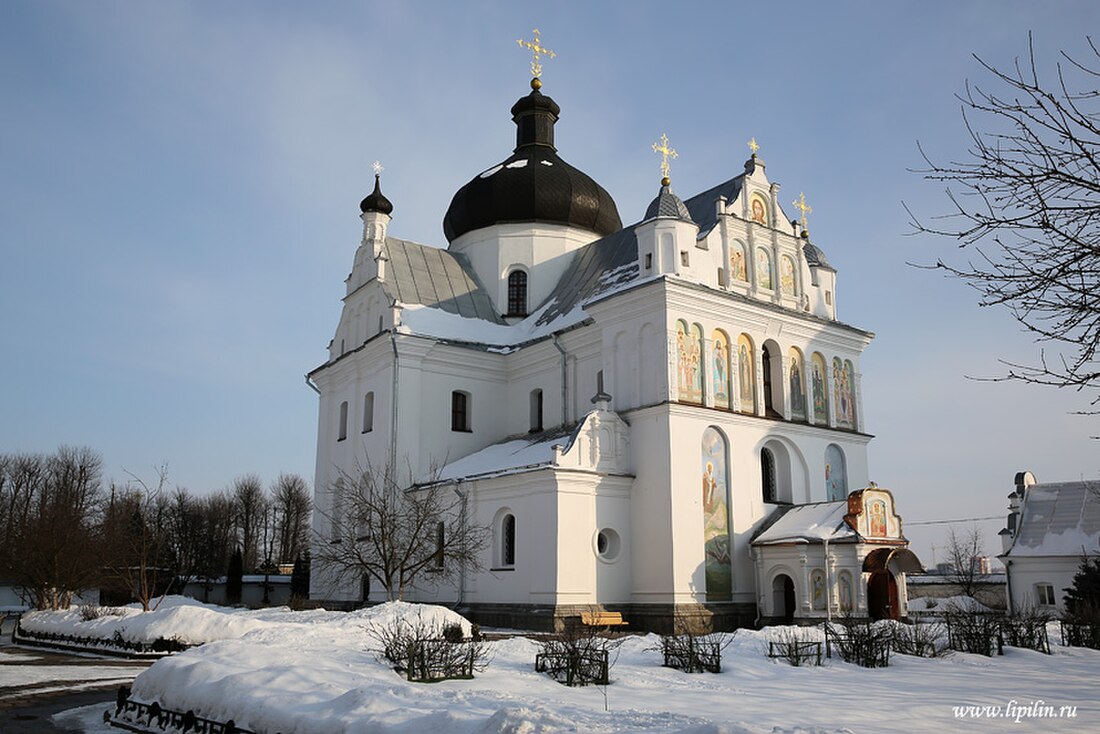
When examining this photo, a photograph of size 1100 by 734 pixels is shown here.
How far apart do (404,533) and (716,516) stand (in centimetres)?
973

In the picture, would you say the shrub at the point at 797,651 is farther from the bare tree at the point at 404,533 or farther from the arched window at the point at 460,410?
the arched window at the point at 460,410

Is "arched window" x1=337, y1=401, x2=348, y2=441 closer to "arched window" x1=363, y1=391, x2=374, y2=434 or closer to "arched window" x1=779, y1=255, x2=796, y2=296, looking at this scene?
"arched window" x1=363, y1=391, x2=374, y2=434

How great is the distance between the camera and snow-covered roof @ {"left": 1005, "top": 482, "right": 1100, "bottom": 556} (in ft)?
116

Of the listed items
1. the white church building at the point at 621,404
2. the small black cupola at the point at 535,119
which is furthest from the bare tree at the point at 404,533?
the small black cupola at the point at 535,119

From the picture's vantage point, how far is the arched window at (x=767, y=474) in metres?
28.7

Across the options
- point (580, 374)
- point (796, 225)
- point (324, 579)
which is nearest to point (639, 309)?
point (580, 374)

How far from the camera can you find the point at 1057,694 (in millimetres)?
12570

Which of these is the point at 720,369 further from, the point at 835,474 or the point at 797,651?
the point at 797,651

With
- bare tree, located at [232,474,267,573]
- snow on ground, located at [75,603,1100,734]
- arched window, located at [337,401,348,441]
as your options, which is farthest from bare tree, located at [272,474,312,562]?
snow on ground, located at [75,603,1100,734]

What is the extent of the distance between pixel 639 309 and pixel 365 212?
14214 millimetres

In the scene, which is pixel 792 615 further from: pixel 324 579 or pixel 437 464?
pixel 324 579

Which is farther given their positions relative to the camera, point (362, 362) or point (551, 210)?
point (551, 210)

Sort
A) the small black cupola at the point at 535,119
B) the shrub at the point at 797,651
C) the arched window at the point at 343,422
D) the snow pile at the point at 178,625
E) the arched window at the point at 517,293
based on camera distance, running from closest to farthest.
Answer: the shrub at the point at 797,651
the snow pile at the point at 178,625
the arched window at the point at 343,422
the arched window at the point at 517,293
the small black cupola at the point at 535,119

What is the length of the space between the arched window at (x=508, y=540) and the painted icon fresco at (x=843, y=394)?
11467mm
